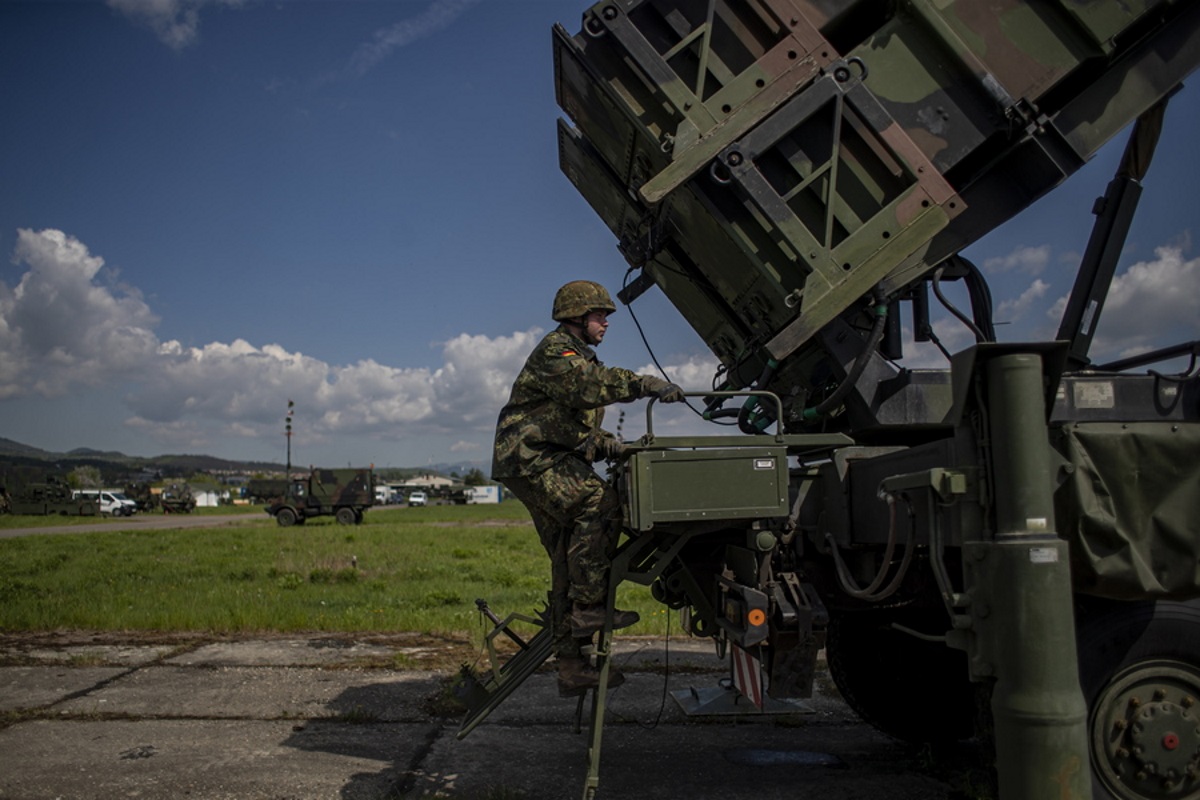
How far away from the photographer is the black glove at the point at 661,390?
392 centimetres

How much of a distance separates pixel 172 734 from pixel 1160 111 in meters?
6.35

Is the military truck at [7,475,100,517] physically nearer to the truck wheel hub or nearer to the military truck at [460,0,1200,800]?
the military truck at [460,0,1200,800]

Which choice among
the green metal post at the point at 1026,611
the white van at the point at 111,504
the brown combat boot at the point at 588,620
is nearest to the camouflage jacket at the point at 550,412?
the brown combat boot at the point at 588,620

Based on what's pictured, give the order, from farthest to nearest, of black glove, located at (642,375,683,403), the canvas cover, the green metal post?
black glove, located at (642,375,683,403), the canvas cover, the green metal post

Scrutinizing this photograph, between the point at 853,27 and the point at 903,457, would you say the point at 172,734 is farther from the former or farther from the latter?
the point at 853,27

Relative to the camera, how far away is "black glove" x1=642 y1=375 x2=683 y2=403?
12.9 ft

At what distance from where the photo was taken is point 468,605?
10.6 metres

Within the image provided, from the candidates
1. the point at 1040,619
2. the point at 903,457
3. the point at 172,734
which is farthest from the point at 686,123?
the point at 172,734

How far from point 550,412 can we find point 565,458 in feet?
0.79

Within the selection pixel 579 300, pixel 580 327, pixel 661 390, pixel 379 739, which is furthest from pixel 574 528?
pixel 379 739

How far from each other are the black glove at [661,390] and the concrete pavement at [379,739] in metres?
1.95

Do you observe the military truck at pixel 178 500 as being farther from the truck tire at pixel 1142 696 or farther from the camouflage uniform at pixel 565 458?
the truck tire at pixel 1142 696

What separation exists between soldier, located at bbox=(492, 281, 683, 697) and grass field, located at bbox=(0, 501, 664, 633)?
4.59 meters

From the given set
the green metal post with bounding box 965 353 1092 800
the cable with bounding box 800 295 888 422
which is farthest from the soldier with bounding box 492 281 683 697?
the green metal post with bounding box 965 353 1092 800
